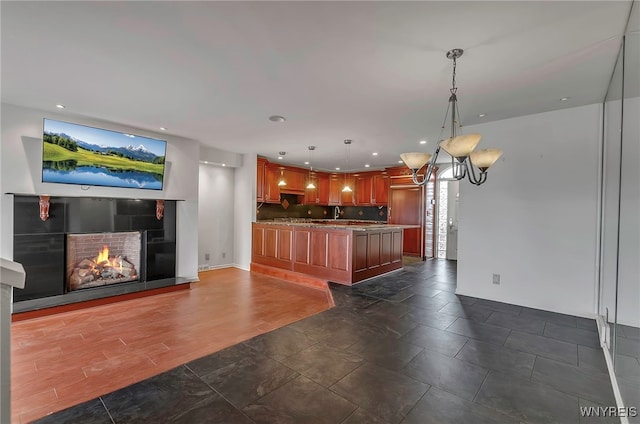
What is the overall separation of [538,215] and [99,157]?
5.84m

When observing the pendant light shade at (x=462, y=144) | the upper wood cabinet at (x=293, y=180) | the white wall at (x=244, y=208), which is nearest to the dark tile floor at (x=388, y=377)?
the pendant light shade at (x=462, y=144)

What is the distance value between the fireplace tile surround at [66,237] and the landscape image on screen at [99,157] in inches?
12.4

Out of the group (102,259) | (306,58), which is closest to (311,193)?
(102,259)

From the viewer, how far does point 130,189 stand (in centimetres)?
431

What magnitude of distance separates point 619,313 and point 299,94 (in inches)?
130

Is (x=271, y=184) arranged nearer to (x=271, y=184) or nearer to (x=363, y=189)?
(x=271, y=184)

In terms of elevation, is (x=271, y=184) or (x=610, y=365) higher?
(x=271, y=184)

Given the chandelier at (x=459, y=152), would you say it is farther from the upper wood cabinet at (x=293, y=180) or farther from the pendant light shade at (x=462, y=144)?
the upper wood cabinet at (x=293, y=180)

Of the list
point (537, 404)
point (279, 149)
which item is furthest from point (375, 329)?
point (279, 149)

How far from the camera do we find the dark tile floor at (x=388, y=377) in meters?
1.71

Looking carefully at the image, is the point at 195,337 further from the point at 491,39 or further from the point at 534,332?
the point at 491,39

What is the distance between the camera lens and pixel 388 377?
206cm
